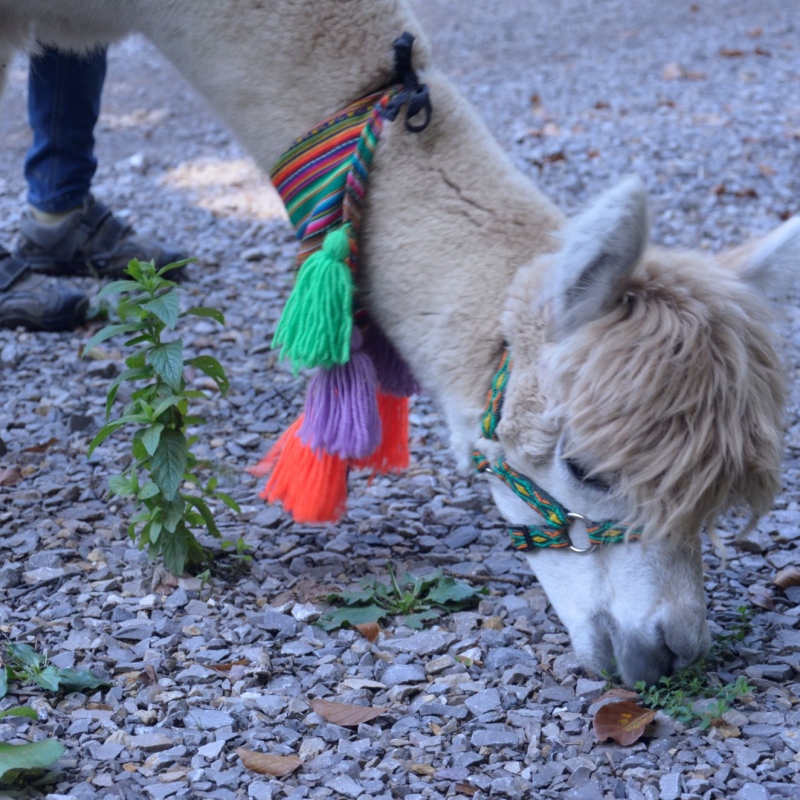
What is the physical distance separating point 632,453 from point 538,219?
0.70 m

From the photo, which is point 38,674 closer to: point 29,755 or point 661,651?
point 29,755

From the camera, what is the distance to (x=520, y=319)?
2.44 metres

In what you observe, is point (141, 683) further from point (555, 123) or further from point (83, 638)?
point (555, 123)

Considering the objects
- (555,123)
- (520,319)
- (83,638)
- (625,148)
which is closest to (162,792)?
(83,638)

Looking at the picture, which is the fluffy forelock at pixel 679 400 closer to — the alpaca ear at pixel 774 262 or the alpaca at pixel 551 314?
the alpaca at pixel 551 314

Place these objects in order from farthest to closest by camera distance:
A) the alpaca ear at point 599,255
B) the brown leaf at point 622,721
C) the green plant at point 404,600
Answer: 1. the green plant at point 404,600
2. the brown leaf at point 622,721
3. the alpaca ear at point 599,255

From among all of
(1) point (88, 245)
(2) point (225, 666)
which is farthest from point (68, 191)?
(2) point (225, 666)

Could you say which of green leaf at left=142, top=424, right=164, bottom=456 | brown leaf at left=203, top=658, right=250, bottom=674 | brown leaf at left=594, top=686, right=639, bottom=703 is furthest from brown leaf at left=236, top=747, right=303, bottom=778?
green leaf at left=142, top=424, right=164, bottom=456

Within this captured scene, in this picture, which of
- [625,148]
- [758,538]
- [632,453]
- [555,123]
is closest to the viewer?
[632,453]

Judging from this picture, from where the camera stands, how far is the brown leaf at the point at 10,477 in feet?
11.3

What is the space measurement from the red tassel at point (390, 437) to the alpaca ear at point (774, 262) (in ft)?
3.47

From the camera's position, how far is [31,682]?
2375 mm

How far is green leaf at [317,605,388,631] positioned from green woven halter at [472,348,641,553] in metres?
0.45

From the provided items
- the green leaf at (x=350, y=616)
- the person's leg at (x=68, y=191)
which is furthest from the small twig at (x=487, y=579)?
the person's leg at (x=68, y=191)
